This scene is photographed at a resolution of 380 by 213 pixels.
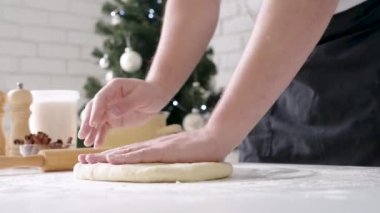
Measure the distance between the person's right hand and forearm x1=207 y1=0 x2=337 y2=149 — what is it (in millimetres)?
192

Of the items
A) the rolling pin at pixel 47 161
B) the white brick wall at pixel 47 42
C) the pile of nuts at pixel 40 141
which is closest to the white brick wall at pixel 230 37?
the white brick wall at pixel 47 42

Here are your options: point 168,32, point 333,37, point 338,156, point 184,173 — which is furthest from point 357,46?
point 184,173

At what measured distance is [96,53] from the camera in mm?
2115

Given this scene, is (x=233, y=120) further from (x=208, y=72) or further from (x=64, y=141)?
(x=208, y=72)

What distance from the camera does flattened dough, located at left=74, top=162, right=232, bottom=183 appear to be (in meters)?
0.65

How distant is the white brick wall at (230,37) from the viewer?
2.26 metres

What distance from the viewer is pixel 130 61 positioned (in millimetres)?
1899

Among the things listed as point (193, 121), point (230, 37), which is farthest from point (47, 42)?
point (193, 121)

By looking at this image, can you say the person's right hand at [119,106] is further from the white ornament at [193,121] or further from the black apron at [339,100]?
the white ornament at [193,121]

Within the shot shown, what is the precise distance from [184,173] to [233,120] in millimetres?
121

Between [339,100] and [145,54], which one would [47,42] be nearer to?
[145,54]

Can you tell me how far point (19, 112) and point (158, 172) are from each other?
2.02 ft

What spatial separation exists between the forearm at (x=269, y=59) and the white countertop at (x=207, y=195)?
3.2 inches

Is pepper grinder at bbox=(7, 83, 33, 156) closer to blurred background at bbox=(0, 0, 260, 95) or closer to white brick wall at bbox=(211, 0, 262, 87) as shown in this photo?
blurred background at bbox=(0, 0, 260, 95)
